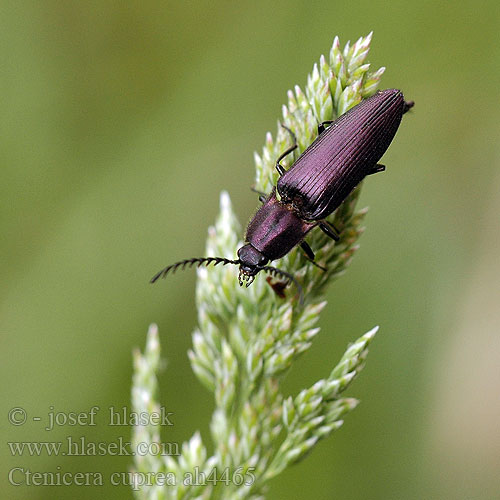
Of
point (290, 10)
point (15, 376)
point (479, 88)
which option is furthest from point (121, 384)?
point (479, 88)

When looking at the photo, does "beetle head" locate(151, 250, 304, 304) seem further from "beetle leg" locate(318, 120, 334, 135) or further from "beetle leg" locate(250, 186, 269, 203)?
"beetle leg" locate(318, 120, 334, 135)

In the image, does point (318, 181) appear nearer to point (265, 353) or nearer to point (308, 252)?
point (308, 252)

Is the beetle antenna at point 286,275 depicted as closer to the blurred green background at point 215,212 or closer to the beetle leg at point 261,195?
the beetle leg at point 261,195

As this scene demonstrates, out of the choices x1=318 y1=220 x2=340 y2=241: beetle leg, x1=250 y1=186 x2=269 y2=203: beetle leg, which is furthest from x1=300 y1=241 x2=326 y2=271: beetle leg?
x1=250 y1=186 x2=269 y2=203: beetle leg

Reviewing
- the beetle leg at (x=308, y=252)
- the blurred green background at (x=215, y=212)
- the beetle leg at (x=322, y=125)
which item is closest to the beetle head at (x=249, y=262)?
the beetle leg at (x=308, y=252)

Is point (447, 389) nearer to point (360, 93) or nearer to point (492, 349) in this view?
point (492, 349)

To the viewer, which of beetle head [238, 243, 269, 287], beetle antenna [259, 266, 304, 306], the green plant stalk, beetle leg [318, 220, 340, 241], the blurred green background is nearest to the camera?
the green plant stalk

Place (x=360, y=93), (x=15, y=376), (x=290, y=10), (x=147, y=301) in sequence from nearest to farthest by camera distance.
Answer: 1. (x=360, y=93)
2. (x=15, y=376)
3. (x=147, y=301)
4. (x=290, y=10)
